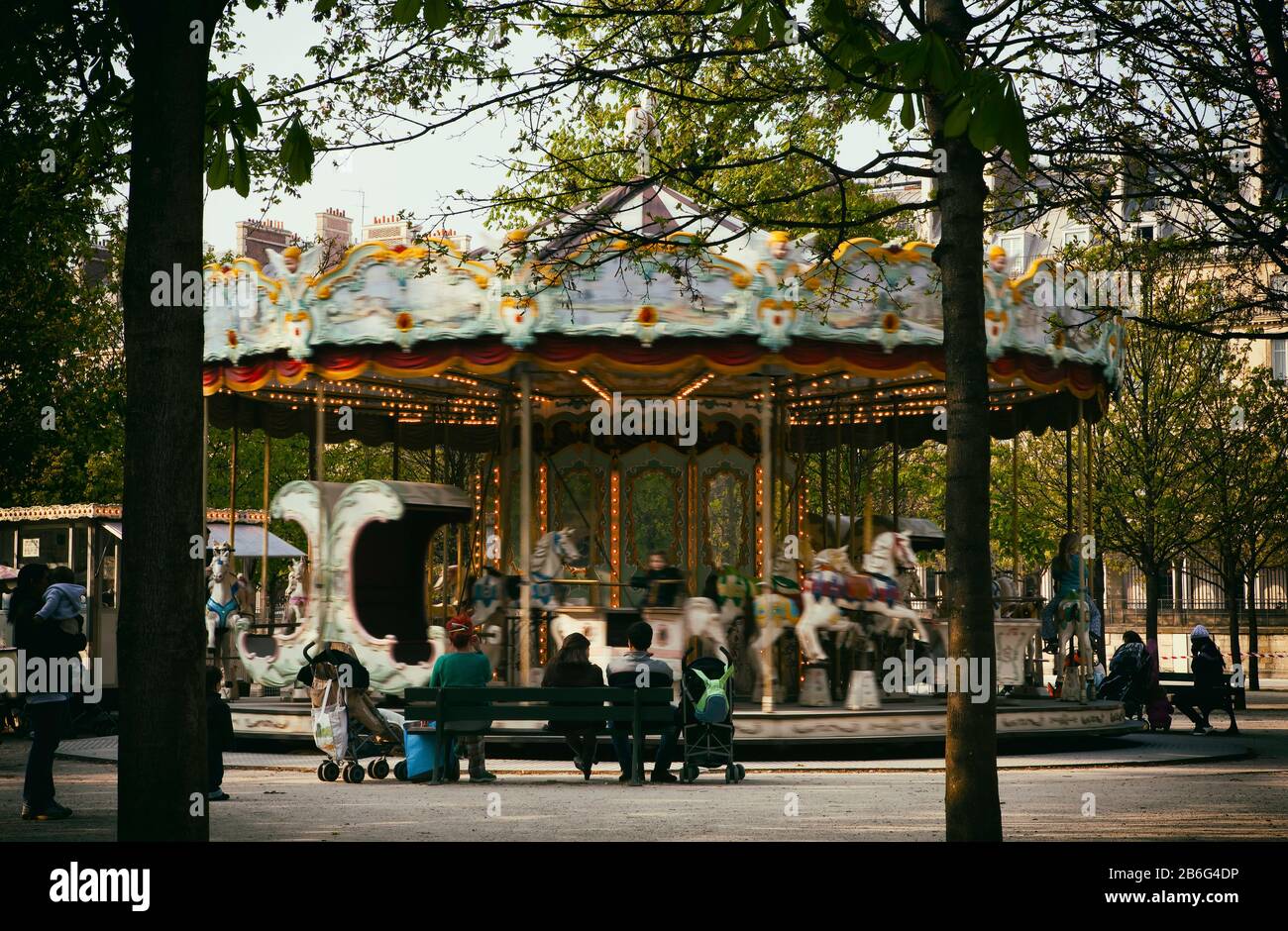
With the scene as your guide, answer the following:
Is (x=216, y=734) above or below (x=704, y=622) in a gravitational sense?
below

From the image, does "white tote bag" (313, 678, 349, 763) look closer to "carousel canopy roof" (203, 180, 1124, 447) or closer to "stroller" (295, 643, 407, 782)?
"stroller" (295, 643, 407, 782)

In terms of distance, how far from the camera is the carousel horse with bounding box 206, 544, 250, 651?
21.8 meters

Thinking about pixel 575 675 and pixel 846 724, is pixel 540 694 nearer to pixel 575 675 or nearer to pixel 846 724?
pixel 575 675

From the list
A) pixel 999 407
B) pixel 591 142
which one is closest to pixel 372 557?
pixel 999 407

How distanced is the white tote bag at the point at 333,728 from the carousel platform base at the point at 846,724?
1778 mm

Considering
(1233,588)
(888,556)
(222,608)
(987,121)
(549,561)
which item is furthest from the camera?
(1233,588)

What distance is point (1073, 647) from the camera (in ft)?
65.1

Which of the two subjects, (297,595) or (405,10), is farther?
(297,595)

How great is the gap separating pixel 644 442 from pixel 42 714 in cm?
1078

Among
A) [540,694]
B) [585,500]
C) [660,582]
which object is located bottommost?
[540,694]


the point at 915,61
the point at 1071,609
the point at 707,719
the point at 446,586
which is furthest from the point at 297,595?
the point at 915,61

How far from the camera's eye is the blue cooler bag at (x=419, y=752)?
14125mm
